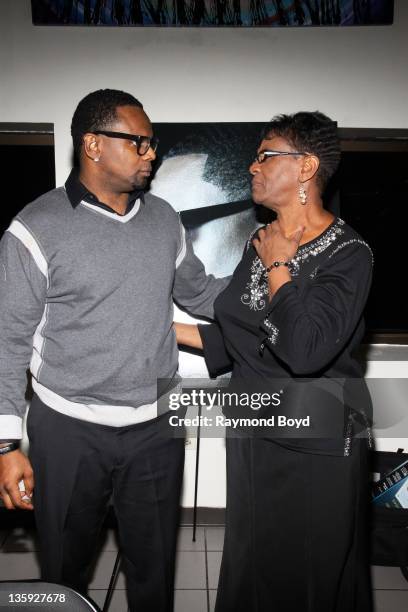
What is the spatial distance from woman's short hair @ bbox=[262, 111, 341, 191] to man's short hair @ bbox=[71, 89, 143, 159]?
48 centimetres

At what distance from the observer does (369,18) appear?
2.67 metres

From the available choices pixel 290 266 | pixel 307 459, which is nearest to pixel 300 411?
pixel 307 459

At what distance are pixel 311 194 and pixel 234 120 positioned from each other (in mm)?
1259

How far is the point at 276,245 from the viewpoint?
5.36 ft

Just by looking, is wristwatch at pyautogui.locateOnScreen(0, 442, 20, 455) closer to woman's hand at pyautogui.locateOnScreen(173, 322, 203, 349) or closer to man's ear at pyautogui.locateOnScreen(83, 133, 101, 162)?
woman's hand at pyautogui.locateOnScreen(173, 322, 203, 349)

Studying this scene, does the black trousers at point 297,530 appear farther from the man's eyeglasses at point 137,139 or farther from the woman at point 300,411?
the man's eyeglasses at point 137,139

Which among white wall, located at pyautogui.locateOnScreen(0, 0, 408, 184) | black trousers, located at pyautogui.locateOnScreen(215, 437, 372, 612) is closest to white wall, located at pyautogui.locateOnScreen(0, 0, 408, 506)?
white wall, located at pyautogui.locateOnScreen(0, 0, 408, 184)

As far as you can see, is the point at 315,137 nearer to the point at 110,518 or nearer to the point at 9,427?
the point at 9,427

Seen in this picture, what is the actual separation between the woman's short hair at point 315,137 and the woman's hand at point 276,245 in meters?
0.18

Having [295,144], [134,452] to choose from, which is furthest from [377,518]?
[295,144]

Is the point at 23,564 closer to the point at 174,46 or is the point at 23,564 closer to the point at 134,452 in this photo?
the point at 134,452

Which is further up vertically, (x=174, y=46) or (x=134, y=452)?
(x=174, y=46)

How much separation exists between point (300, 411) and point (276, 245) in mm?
469

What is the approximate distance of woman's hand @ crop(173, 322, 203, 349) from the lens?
2.07m
